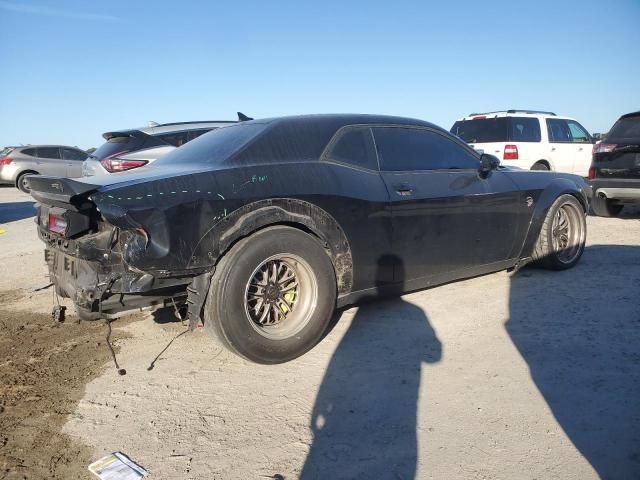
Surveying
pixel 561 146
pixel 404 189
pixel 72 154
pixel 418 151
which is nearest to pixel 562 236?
pixel 418 151

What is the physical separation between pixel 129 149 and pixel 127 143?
17cm

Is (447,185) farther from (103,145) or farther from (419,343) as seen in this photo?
(103,145)

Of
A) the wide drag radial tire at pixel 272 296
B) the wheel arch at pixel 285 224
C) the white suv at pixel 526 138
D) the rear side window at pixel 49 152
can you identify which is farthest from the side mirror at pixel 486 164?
the rear side window at pixel 49 152

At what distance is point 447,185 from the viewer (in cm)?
414

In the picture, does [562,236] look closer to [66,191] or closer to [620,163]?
[620,163]

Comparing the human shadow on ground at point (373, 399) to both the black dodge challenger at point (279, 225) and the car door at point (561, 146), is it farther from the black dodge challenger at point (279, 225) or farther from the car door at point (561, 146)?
the car door at point (561, 146)

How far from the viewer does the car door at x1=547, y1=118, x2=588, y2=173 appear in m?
11.0

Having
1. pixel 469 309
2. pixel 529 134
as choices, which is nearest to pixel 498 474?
pixel 469 309

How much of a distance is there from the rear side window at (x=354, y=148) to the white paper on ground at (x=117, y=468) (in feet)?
7.47

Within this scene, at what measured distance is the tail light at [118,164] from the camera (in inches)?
300

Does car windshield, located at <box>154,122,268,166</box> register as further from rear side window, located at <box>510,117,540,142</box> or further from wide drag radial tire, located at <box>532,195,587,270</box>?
rear side window, located at <box>510,117,540,142</box>

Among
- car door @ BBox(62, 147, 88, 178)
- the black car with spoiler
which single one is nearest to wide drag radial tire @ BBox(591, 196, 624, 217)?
the black car with spoiler

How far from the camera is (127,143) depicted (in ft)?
26.2

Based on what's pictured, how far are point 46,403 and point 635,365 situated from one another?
3452mm
